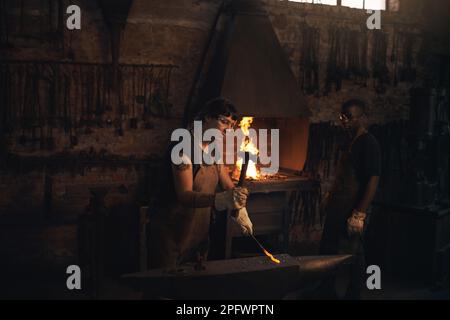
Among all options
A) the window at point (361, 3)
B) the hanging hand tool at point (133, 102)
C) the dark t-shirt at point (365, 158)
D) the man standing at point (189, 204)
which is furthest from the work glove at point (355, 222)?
the window at point (361, 3)

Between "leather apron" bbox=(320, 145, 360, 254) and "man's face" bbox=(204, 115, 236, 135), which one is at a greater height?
"man's face" bbox=(204, 115, 236, 135)

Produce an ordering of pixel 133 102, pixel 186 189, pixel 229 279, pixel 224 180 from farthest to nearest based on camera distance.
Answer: pixel 133 102 → pixel 224 180 → pixel 186 189 → pixel 229 279

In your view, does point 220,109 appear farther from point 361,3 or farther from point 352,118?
point 361,3

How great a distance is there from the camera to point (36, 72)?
602cm

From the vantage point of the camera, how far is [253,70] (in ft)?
20.0

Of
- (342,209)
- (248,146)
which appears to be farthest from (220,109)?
(248,146)

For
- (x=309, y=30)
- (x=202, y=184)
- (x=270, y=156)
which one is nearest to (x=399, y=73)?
(x=309, y=30)

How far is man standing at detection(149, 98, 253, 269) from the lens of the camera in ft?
14.4

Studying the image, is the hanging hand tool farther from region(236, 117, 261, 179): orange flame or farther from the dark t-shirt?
the dark t-shirt

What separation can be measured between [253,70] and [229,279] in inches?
108

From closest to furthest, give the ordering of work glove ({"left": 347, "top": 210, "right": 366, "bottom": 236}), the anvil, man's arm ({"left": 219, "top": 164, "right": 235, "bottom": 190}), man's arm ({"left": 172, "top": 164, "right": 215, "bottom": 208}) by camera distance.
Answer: the anvil, man's arm ({"left": 172, "top": 164, "right": 215, "bottom": 208}), man's arm ({"left": 219, "top": 164, "right": 235, "bottom": 190}), work glove ({"left": 347, "top": 210, "right": 366, "bottom": 236})

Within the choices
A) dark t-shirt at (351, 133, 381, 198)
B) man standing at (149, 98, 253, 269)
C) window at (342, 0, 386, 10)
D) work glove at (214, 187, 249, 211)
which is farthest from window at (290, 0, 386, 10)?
work glove at (214, 187, 249, 211)

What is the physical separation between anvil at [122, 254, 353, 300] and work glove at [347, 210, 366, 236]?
2.70 ft
